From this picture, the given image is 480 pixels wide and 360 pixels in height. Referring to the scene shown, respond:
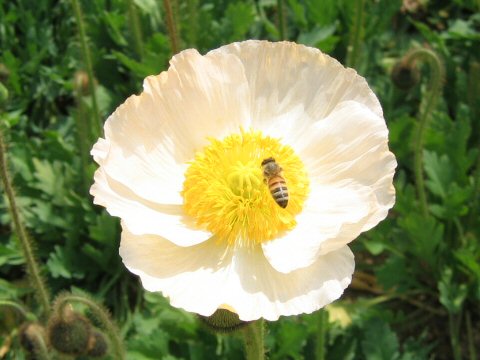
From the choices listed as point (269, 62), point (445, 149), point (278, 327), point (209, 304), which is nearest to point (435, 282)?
point (445, 149)

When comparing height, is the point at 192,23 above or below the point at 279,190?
below

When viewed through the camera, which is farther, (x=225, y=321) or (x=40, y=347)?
(x=40, y=347)

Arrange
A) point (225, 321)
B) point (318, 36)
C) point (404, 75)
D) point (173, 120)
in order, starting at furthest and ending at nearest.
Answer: point (318, 36) → point (404, 75) → point (173, 120) → point (225, 321)

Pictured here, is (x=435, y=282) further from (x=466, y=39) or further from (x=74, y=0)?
(x=74, y=0)

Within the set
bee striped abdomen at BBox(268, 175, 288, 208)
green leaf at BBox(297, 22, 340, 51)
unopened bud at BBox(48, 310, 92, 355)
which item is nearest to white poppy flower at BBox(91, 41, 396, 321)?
bee striped abdomen at BBox(268, 175, 288, 208)

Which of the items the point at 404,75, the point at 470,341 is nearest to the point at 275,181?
the point at 404,75

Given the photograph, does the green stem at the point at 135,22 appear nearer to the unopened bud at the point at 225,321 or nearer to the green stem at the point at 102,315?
the green stem at the point at 102,315

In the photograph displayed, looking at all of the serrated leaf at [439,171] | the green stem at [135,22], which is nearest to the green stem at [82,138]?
the green stem at [135,22]

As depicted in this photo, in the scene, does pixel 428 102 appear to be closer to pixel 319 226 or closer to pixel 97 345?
pixel 319 226
